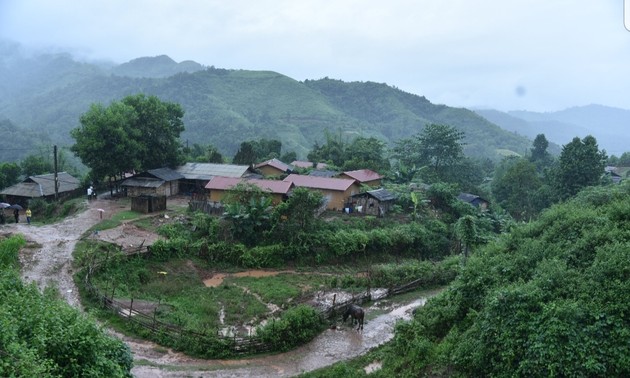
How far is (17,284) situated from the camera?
13.5 m

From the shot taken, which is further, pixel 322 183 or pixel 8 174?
pixel 8 174

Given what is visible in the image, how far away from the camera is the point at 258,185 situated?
3481cm

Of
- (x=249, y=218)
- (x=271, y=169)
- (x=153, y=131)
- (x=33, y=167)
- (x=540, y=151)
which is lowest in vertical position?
(x=249, y=218)

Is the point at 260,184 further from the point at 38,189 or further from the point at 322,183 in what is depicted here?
the point at 38,189

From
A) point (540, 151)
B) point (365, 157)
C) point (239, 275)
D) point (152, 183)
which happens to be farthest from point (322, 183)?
point (540, 151)

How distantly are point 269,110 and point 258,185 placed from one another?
97.8 meters

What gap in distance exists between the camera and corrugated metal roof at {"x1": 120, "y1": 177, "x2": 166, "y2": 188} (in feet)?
124

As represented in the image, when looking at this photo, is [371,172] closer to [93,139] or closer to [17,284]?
[93,139]

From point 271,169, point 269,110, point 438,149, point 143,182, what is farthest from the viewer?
point 269,110

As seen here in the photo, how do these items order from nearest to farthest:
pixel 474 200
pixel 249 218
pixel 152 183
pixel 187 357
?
pixel 187 357 → pixel 249 218 → pixel 152 183 → pixel 474 200

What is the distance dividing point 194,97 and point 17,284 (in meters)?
126

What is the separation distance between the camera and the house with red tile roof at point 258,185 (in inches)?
1369

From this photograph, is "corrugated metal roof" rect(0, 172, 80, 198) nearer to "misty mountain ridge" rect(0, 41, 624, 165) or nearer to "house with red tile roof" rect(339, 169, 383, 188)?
"house with red tile roof" rect(339, 169, 383, 188)

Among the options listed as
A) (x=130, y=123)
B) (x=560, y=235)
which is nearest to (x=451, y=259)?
(x=560, y=235)
